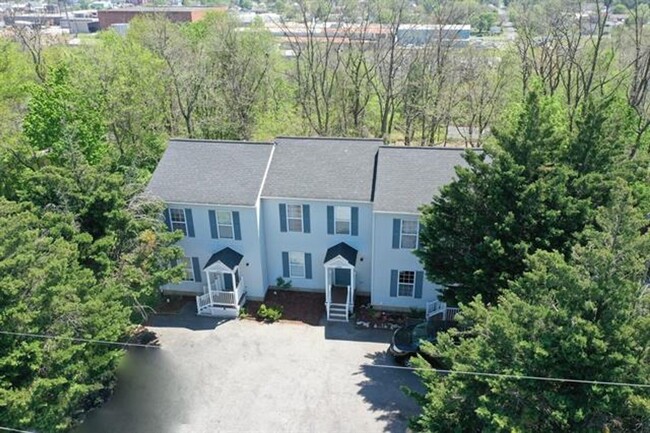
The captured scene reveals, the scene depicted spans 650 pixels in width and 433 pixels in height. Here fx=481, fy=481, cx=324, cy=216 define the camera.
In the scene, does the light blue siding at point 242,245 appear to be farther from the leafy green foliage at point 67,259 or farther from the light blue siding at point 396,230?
the light blue siding at point 396,230

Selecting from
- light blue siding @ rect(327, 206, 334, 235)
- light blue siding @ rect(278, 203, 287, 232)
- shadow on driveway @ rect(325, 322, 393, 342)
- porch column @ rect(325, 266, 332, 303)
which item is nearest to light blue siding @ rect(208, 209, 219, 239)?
light blue siding @ rect(278, 203, 287, 232)

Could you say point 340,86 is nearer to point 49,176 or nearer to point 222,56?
point 222,56

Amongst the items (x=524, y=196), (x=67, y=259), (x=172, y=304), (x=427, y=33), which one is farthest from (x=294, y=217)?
(x=427, y=33)

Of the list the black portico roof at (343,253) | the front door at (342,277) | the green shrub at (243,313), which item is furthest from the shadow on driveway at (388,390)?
the green shrub at (243,313)

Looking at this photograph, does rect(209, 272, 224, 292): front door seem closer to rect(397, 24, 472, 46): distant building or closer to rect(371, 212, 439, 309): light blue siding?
rect(371, 212, 439, 309): light blue siding

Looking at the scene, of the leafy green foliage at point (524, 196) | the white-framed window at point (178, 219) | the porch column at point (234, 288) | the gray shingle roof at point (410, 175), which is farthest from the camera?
the white-framed window at point (178, 219)
